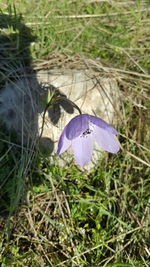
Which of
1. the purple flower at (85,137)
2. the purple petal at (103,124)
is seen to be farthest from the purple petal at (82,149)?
the purple petal at (103,124)

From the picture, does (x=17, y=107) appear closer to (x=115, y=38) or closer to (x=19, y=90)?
(x=19, y=90)

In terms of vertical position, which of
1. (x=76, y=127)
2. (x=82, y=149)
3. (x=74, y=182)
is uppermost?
(x=76, y=127)

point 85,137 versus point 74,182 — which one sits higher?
point 85,137

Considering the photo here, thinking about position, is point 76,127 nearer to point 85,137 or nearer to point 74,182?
point 85,137

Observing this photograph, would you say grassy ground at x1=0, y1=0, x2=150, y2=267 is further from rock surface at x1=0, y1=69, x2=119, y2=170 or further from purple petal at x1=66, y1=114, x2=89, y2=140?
purple petal at x1=66, y1=114, x2=89, y2=140

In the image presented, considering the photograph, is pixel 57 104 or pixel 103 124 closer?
pixel 103 124

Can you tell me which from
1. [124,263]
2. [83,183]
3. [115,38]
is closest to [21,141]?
[83,183]

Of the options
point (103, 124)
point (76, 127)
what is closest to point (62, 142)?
point (76, 127)
